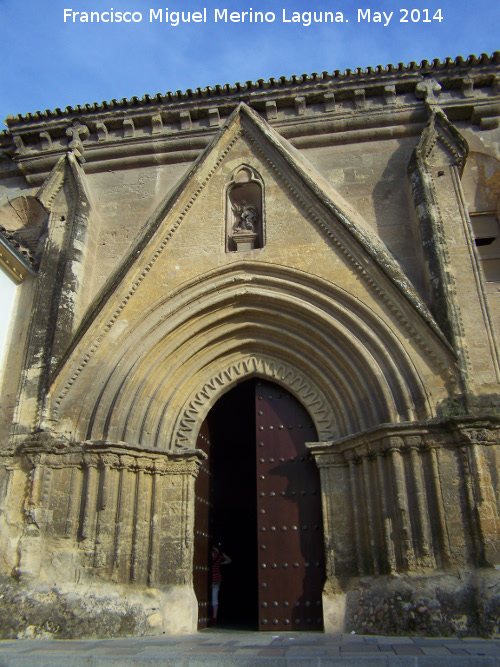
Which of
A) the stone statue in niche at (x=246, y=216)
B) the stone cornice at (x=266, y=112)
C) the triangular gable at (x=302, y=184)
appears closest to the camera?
the triangular gable at (x=302, y=184)

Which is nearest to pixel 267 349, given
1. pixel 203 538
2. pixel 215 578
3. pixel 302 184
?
pixel 302 184

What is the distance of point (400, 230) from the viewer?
27.1ft

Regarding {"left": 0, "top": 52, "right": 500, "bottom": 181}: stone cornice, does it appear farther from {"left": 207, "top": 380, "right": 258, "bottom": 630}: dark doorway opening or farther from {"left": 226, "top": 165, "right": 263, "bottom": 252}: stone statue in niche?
{"left": 207, "top": 380, "right": 258, "bottom": 630}: dark doorway opening

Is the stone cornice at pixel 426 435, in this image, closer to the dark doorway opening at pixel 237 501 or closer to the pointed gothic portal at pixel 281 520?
the pointed gothic portal at pixel 281 520

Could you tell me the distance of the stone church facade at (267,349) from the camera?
6.36 metres

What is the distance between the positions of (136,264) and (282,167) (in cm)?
267

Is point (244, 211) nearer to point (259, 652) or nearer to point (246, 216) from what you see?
point (246, 216)

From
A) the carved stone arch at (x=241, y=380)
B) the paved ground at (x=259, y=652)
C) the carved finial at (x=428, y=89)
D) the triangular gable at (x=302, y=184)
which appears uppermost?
the carved finial at (x=428, y=89)

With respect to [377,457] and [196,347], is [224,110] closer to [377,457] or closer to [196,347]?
[196,347]

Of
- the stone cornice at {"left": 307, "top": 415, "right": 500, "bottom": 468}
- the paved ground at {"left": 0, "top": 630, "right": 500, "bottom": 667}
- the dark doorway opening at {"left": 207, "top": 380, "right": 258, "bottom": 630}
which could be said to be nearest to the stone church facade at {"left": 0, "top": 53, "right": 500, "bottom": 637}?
the stone cornice at {"left": 307, "top": 415, "right": 500, "bottom": 468}

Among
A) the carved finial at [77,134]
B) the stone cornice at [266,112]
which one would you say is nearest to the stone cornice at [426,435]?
the stone cornice at [266,112]

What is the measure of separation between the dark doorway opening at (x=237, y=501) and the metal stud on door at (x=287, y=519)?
1941mm

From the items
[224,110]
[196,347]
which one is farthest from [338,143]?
[196,347]

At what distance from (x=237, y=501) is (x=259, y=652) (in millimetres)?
7650
